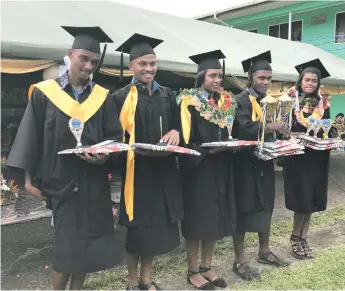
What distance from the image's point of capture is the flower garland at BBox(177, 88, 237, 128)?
10.4ft

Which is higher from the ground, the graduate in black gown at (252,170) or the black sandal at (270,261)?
the graduate in black gown at (252,170)

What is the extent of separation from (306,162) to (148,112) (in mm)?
1982

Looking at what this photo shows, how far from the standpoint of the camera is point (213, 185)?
3252 millimetres

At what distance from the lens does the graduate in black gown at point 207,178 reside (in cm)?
320

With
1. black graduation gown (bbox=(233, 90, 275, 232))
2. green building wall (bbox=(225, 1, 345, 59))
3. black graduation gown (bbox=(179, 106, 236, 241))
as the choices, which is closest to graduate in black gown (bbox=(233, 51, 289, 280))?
black graduation gown (bbox=(233, 90, 275, 232))

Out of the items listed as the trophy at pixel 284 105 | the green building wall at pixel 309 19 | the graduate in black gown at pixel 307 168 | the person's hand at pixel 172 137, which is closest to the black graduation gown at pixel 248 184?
the trophy at pixel 284 105

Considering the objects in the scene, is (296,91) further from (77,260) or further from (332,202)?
(332,202)

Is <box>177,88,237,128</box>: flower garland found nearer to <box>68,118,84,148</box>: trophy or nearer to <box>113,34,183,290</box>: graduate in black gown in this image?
<box>113,34,183,290</box>: graduate in black gown

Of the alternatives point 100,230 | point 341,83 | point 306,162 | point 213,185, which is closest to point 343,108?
point 341,83

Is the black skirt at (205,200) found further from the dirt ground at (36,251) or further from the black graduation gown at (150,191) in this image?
the dirt ground at (36,251)

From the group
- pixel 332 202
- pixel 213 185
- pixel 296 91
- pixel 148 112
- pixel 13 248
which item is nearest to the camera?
pixel 148 112

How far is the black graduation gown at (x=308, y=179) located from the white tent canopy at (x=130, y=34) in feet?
9.13

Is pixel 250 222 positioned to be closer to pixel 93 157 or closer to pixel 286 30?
pixel 93 157

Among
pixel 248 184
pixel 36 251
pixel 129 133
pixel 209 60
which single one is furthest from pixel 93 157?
pixel 36 251
